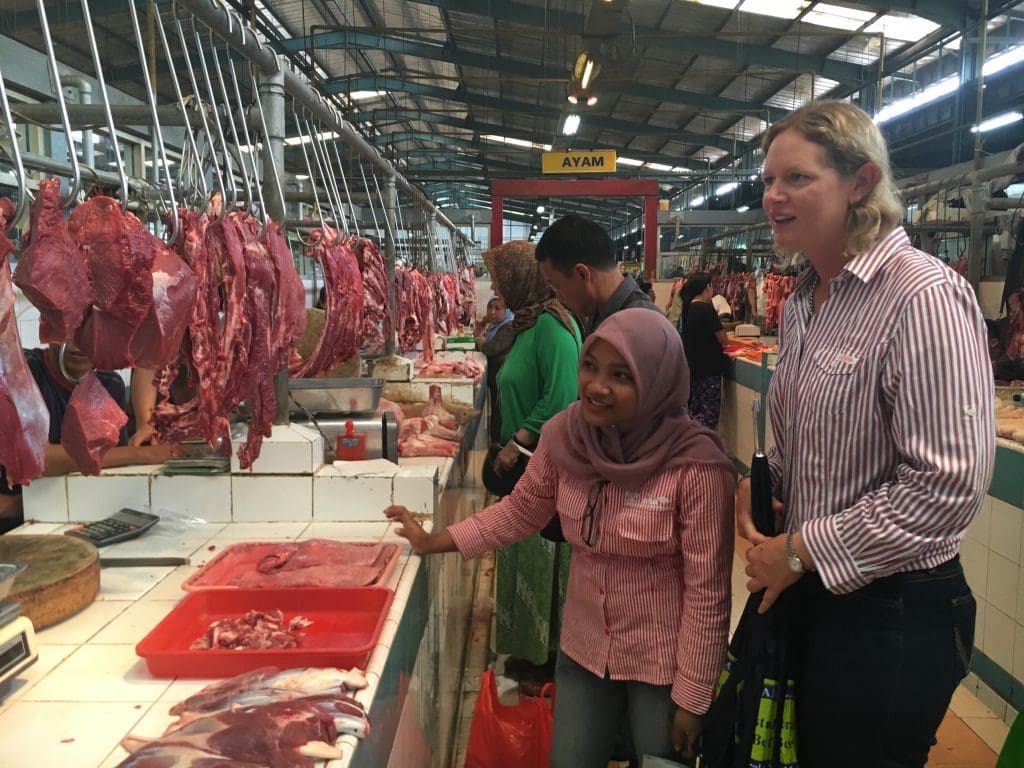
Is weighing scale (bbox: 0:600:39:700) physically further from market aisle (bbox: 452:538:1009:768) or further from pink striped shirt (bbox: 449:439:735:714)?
market aisle (bbox: 452:538:1009:768)

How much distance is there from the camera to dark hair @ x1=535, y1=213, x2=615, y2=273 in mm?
2963

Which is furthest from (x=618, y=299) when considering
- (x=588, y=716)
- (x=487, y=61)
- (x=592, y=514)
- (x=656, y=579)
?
(x=487, y=61)

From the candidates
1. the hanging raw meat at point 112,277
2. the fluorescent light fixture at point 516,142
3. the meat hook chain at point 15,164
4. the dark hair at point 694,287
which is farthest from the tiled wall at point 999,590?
the fluorescent light fixture at point 516,142

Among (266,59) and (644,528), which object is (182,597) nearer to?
(644,528)

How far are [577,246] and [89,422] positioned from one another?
69.6 inches

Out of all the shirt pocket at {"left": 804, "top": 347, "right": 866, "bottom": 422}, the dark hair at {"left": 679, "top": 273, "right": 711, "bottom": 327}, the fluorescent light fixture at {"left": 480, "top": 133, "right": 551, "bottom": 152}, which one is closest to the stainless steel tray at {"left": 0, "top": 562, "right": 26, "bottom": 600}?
the shirt pocket at {"left": 804, "top": 347, "right": 866, "bottom": 422}

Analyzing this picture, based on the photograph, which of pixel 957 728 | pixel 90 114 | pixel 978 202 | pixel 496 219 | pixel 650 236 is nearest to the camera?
pixel 90 114

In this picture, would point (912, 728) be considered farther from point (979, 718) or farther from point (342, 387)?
point (979, 718)

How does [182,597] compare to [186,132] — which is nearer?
[182,597]

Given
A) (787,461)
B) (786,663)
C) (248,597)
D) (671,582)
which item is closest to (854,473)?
(787,461)

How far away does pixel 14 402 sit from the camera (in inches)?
55.7

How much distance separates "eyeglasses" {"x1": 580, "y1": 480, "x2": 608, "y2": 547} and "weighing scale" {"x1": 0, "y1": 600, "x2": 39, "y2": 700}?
1.28m

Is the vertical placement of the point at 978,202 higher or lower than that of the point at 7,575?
higher

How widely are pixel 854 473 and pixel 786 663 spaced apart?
45 cm
